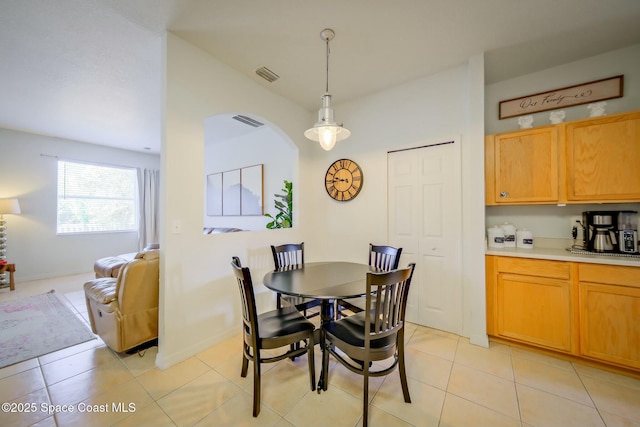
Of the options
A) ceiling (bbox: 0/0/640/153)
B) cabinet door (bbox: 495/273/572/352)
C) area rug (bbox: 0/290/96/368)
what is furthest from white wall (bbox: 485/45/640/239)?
area rug (bbox: 0/290/96/368)

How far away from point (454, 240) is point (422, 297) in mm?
761

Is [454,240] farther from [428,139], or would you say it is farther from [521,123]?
[521,123]

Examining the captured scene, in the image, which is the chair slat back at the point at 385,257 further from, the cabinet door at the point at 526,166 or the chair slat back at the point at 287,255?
the cabinet door at the point at 526,166

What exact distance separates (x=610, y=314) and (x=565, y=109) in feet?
6.42

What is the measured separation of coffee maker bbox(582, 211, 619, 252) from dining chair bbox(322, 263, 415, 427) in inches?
77.0

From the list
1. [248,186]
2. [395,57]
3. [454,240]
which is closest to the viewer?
[395,57]

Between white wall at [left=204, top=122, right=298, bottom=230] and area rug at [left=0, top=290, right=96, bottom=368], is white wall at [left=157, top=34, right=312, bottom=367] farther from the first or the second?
white wall at [left=204, top=122, right=298, bottom=230]

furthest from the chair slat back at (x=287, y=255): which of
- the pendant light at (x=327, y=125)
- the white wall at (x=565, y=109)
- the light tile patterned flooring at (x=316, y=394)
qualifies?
the white wall at (x=565, y=109)

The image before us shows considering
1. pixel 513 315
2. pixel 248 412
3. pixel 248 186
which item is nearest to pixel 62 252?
pixel 248 186

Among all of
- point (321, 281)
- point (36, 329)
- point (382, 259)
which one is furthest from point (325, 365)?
point (36, 329)

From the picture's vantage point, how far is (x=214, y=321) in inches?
95.5

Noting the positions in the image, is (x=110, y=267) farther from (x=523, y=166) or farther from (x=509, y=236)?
(x=523, y=166)

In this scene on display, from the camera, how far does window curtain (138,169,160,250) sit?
599cm

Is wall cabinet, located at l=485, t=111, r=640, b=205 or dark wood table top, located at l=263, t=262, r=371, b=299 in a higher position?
wall cabinet, located at l=485, t=111, r=640, b=205
